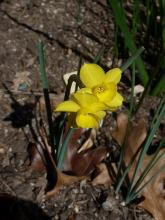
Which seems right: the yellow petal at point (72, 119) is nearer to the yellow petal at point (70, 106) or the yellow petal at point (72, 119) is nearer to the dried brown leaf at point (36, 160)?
the yellow petal at point (70, 106)

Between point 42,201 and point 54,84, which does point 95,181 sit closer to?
point 42,201

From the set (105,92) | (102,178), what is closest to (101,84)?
(105,92)

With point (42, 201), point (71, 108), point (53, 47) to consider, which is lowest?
point (42, 201)

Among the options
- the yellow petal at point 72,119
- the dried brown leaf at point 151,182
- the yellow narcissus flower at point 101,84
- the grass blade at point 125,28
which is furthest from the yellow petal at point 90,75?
the grass blade at point 125,28

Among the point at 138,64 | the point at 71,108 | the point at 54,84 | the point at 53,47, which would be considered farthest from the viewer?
the point at 53,47

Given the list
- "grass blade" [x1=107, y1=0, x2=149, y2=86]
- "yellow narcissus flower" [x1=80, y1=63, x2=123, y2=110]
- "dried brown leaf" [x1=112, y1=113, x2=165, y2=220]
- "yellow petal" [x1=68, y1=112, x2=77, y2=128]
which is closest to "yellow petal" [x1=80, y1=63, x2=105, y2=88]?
"yellow narcissus flower" [x1=80, y1=63, x2=123, y2=110]

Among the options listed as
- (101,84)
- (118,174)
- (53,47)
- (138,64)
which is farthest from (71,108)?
(53,47)

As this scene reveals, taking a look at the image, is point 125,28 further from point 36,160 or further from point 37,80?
point 36,160

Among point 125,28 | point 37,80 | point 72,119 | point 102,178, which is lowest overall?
point 102,178
